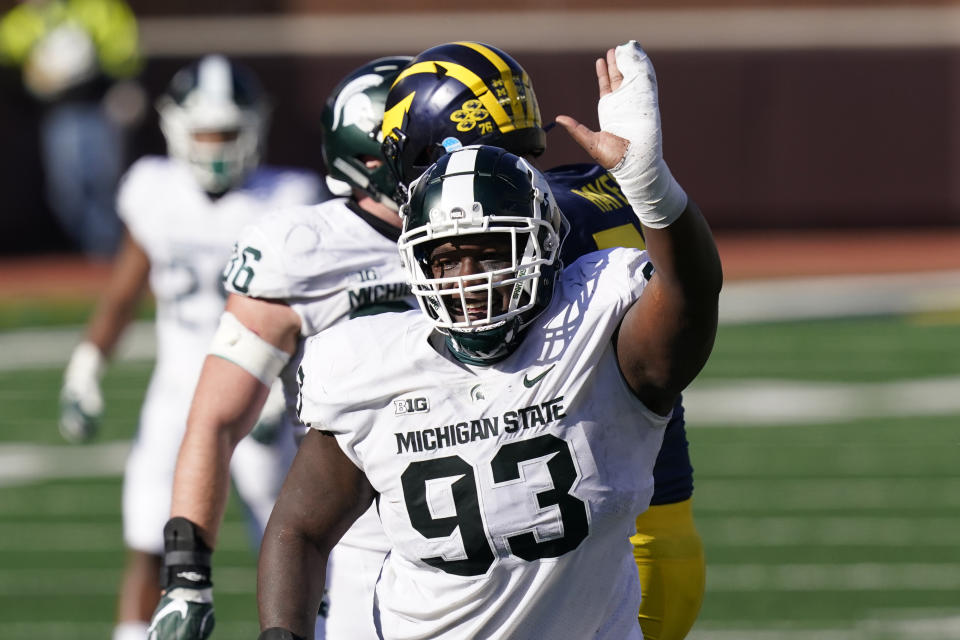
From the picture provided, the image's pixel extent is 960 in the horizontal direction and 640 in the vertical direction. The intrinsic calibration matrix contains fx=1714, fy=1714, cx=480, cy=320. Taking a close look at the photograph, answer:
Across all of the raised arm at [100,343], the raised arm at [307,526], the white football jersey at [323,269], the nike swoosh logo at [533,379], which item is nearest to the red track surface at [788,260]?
the raised arm at [100,343]

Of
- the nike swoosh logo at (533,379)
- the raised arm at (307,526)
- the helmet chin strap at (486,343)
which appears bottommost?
the raised arm at (307,526)

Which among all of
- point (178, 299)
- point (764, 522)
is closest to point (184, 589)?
point (178, 299)

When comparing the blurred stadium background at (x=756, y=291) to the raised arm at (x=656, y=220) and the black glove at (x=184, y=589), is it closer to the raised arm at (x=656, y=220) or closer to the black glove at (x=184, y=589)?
the black glove at (x=184, y=589)

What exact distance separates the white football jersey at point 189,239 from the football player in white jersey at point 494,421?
2925mm

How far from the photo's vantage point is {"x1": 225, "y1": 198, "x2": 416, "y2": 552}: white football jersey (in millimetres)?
3797

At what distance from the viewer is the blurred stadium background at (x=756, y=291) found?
24.1 ft

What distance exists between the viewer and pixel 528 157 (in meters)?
3.69

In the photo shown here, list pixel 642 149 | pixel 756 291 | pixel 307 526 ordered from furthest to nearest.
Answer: pixel 756 291 → pixel 307 526 → pixel 642 149

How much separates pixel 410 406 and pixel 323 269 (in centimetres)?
89

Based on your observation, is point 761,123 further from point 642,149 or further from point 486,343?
point 642,149

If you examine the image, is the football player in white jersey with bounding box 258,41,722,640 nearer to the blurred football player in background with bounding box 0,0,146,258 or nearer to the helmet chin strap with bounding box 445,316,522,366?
the helmet chin strap with bounding box 445,316,522,366

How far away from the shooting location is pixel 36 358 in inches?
518

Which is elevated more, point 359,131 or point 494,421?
point 359,131

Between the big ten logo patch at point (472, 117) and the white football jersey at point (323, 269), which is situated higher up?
the big ten logo patch at point (472, 117)
